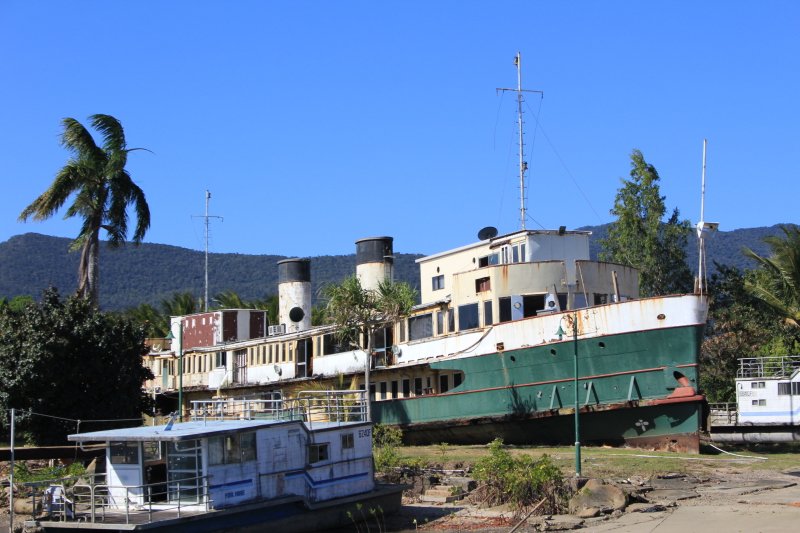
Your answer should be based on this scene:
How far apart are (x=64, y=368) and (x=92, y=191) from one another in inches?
268

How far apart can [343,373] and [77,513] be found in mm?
20562

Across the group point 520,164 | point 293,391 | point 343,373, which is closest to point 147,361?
point 293,391

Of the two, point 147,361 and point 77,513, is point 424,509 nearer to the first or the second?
point 77,513

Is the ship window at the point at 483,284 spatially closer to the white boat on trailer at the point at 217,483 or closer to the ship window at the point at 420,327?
the ship window at the point at 420,327

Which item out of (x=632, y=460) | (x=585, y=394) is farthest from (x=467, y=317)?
(x=632, y=460)

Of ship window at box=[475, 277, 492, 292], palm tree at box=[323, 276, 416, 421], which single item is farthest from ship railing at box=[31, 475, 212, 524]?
ship window at box=[475, 277, 492, 292]

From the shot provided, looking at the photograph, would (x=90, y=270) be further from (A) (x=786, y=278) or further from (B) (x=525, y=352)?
(A) (x=786, y=278)

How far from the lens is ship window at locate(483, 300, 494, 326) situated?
32906 mm

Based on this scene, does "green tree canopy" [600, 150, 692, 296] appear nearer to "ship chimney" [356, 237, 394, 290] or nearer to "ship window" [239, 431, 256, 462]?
"ship chimney" [356, 237, 394, 290]

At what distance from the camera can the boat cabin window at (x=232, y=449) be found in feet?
62.1

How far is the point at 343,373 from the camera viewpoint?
38406 millimetres

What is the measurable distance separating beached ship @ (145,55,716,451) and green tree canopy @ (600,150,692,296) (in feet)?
56.9

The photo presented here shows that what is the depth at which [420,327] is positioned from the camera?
3616cm

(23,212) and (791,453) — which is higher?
(23,212)
